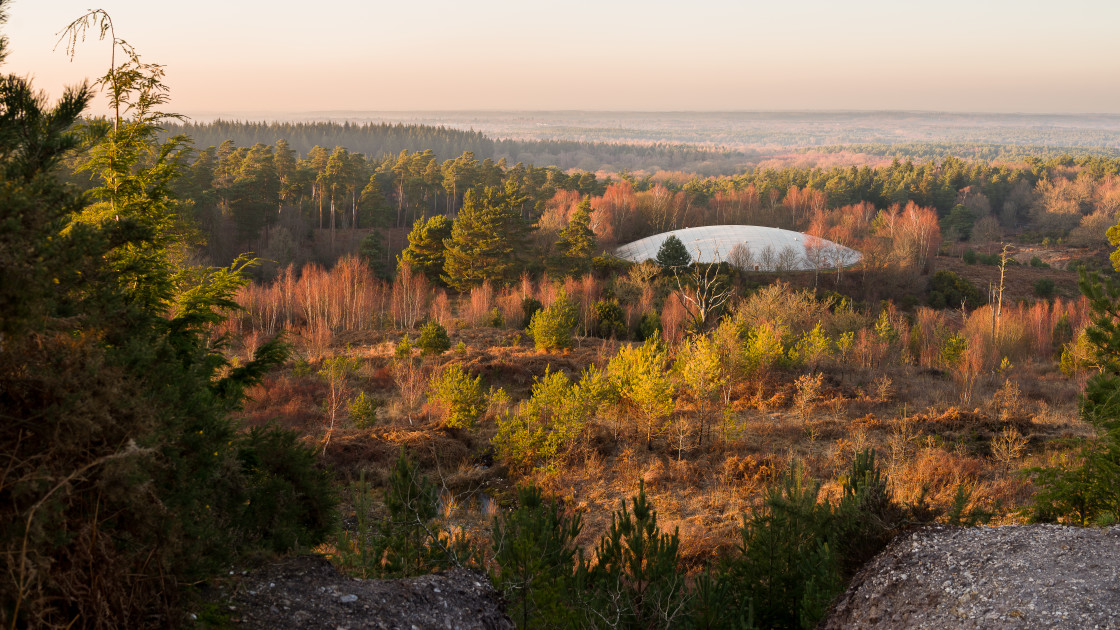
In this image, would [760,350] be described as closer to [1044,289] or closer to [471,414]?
[471,414]

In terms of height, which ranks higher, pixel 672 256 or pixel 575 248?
pixel 575 248

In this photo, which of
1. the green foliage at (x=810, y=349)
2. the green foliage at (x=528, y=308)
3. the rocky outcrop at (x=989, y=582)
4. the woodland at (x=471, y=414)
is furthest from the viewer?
the green foliage at (x=528, y=308)

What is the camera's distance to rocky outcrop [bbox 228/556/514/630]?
568 centimetres

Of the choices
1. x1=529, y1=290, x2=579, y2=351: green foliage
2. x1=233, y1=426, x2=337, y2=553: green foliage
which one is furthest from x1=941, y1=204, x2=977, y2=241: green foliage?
x1=233, y1=426, x2=337, y2=553: green foliage

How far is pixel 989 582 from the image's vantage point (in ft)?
21.8

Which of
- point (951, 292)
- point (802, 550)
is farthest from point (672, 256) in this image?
point (802, 550)

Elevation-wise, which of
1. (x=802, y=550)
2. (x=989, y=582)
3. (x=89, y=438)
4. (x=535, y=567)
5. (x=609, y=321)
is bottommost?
(x=609, y=321)

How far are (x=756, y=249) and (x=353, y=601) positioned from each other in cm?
5924

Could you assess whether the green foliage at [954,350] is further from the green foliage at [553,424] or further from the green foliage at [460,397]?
the green foliage at [460,397]

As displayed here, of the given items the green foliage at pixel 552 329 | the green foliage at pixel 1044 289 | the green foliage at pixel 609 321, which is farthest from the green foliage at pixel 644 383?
the green foliage at pixel 1044 289

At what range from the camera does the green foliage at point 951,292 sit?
5328cm

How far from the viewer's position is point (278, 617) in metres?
5.64

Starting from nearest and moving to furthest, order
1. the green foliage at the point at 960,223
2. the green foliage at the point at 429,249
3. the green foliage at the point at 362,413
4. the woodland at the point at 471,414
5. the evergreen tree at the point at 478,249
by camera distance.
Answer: the woodland at the point at 471,414 < the green foliage at the point at 362,413 < the evergreen tree at the point at 478,249 < the green foliage at the point at 429,249 < the green foliage at the point at 960,223

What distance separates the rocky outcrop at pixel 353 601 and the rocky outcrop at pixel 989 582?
12.8ft
